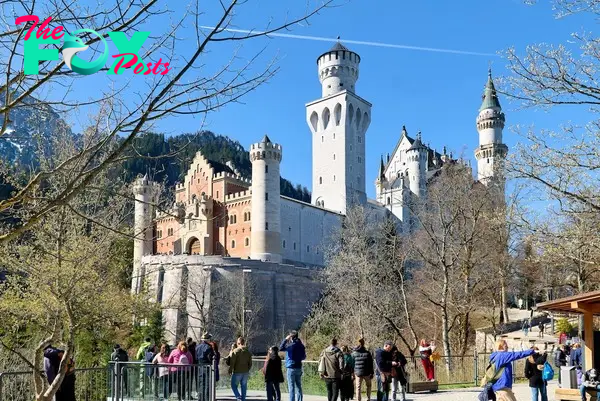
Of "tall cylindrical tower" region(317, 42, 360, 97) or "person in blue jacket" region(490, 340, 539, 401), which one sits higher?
"tall cylindrical tower" region(317, 42, 360, 97)

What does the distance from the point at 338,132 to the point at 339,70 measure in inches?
301

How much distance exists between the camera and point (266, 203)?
5791cm

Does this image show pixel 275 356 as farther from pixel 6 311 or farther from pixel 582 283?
pixel 582 283

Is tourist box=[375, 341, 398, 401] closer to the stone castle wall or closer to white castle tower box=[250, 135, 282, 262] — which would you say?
the stone castle wall

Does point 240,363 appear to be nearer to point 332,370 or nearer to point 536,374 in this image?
point 332,370

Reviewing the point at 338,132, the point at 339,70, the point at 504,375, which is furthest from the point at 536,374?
the point at 339,70

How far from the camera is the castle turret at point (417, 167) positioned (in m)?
80.1

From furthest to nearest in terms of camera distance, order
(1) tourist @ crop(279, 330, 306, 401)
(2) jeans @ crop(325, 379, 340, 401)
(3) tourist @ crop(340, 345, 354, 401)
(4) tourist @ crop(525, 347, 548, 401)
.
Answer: (3) tourist @ crop(340, 345, 354, 401) < (1) tourist @ crop(279, 330, 306, 401) < (2) jeans @ crop(325, 379, 340, 401) < (4) tourist @ crop(525, 347, 548, 401)

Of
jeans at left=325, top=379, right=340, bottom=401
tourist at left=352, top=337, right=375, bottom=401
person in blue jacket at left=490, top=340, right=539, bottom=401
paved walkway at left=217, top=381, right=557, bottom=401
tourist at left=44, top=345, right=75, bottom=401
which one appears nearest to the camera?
person in blue jacket at left=490, top=340, right=539, bottom=401

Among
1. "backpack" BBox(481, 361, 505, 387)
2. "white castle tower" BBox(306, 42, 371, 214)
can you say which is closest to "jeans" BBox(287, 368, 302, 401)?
"backpack" BBox(481, 361, 505, 387)

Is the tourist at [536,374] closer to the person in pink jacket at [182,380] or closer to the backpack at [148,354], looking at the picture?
the person in pink jacket at [182,380]

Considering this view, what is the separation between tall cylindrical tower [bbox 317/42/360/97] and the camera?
2884 inches

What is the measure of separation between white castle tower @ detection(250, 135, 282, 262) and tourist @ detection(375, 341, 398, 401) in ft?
142

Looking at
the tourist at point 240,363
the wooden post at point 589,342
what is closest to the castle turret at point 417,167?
the tourist at point 240,363
